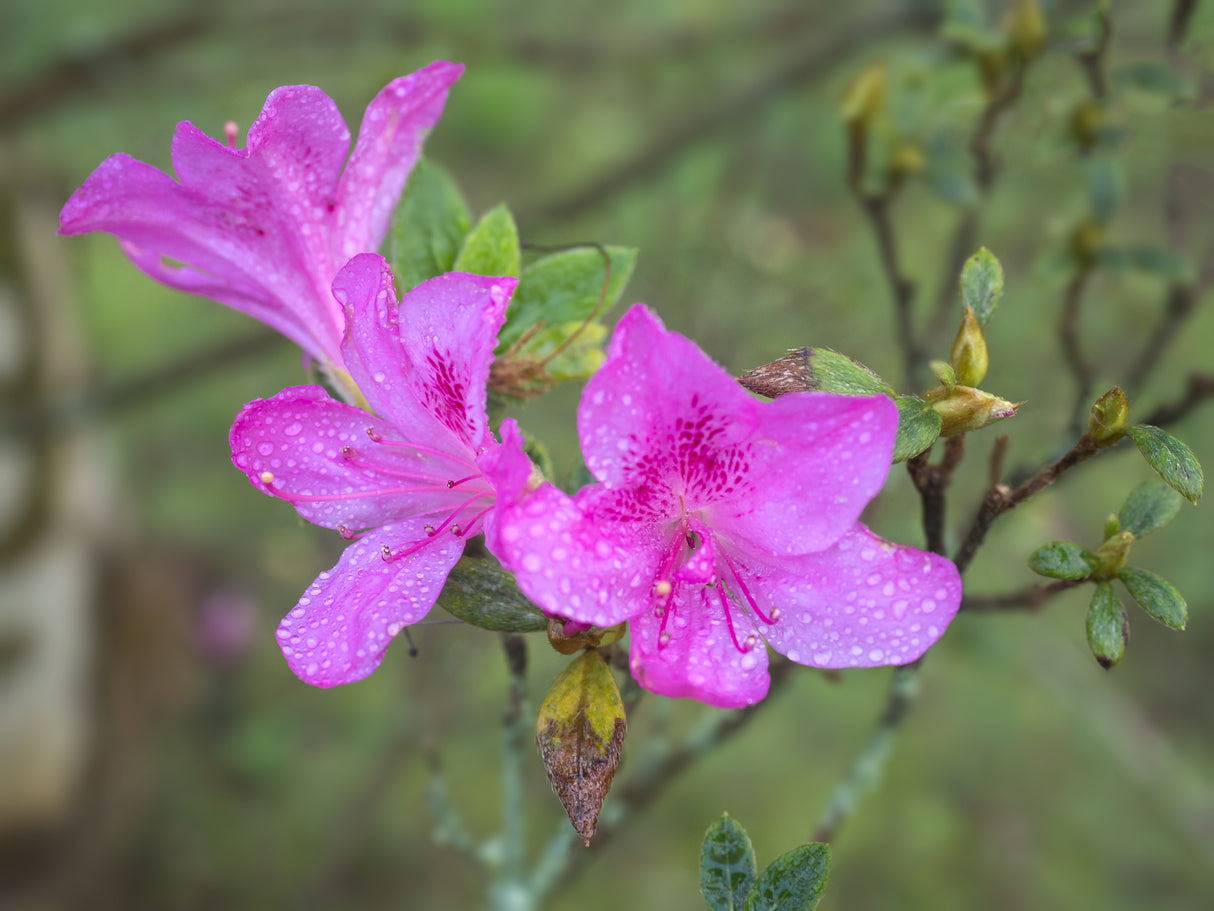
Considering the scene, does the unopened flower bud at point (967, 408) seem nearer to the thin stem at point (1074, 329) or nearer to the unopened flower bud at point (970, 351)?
the unopened flower bud at point (970, 351)

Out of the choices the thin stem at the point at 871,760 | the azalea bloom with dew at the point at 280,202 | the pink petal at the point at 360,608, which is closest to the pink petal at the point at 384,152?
the azalea bloom with dew at the point at 280,202

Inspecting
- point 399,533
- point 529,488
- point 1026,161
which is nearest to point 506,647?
point 399,533

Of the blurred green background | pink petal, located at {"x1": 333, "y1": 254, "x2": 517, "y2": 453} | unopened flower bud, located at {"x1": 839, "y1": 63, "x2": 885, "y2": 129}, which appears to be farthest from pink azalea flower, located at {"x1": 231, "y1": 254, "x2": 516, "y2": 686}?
the blurred green background

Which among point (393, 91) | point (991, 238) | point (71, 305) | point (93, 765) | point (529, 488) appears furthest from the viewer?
point (71, 305)

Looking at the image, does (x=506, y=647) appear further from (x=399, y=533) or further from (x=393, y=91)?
(x=393, y=91)

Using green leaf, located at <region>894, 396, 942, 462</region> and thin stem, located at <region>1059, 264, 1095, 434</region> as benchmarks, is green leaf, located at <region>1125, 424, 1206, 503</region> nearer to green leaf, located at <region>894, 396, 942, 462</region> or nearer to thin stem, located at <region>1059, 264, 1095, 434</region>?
green leaf, located at <region>894, 396, 942, 462</region>

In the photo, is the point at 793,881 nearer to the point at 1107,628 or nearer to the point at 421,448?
the point at 1107,628
